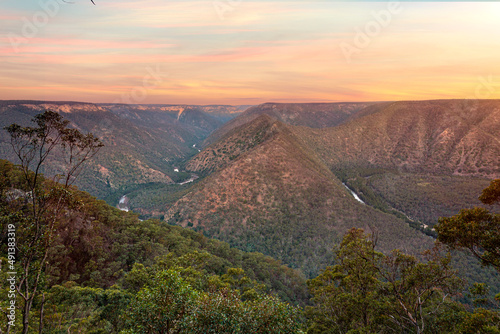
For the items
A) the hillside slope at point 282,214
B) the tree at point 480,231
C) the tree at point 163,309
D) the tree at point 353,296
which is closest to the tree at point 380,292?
the tree at point 353,296

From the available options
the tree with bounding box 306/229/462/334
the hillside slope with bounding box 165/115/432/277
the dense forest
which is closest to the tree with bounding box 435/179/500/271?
the dense forest

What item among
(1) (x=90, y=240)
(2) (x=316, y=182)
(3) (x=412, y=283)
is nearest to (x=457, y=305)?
(3) (x=412, y=283)

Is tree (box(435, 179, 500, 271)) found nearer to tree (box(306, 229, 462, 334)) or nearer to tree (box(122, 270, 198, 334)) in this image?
tree (box(306, 229, 462, 334))

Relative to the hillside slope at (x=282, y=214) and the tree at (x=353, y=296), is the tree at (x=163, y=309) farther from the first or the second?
the hillside slope at (x=282, y=214)

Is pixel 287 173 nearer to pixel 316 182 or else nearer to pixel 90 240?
pixel 316 182

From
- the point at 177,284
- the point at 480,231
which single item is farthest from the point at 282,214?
the point at 177,284
